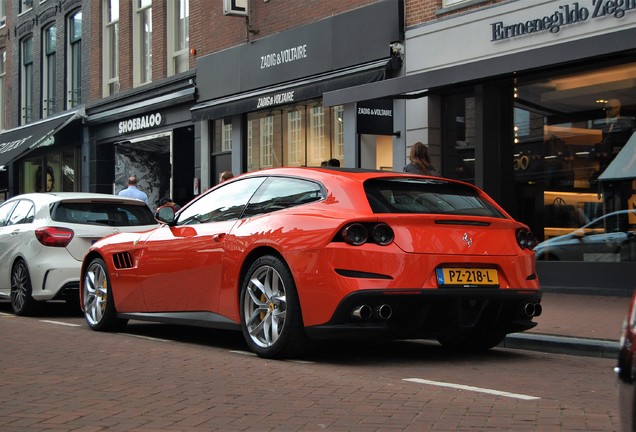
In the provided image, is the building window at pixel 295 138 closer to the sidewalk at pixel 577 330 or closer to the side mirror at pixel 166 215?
the sidewalk at pixel 577 330

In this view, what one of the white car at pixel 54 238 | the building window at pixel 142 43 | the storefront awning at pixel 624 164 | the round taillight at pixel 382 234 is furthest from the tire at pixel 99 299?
the building window at pixel 142 43

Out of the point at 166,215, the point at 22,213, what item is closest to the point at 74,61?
the point at 22,213

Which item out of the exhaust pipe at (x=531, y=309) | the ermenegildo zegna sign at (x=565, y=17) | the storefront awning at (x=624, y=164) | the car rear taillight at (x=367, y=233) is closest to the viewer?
the car rear taillight at (x=367, y=233)

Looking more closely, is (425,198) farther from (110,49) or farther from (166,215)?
(110,49)

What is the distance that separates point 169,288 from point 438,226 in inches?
104

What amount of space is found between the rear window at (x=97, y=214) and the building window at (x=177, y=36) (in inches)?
454

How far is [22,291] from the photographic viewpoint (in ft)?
36.6

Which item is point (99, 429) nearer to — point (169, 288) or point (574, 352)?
point (169, 288)

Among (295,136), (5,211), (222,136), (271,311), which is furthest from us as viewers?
(222,136)

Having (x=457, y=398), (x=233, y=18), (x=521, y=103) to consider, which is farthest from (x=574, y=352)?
(x=233, y=18)

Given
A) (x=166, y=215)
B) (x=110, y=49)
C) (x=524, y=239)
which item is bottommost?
(x=524, y=239)

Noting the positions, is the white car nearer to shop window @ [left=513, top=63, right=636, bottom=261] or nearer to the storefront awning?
shop window @ [left=513, top=63, right=636, bottom=261]

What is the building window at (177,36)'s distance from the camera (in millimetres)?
22562

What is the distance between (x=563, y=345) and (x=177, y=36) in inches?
659
